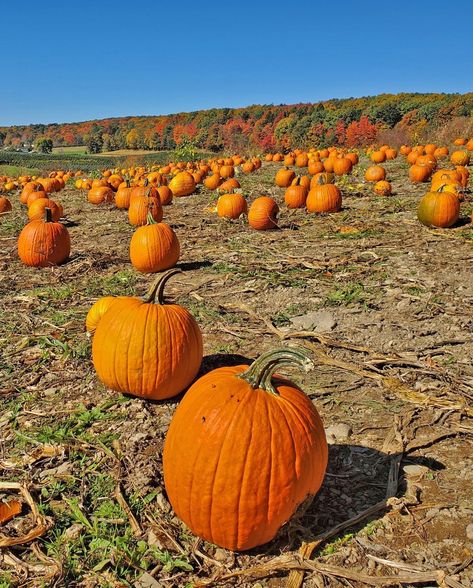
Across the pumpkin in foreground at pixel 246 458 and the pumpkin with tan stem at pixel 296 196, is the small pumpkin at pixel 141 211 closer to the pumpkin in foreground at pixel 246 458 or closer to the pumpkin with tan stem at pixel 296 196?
the pumpkin with tan stem at pixel 296 196

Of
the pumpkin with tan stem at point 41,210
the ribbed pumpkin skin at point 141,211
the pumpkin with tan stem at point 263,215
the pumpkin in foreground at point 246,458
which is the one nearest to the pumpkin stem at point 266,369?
the pumpkin in foreground at point 246,458

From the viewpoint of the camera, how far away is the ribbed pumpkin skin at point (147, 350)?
3.34m

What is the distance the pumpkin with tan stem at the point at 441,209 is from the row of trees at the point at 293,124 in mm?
18156

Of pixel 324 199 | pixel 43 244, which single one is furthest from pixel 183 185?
pixel 43 244

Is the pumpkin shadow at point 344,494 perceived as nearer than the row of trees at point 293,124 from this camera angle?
Yes

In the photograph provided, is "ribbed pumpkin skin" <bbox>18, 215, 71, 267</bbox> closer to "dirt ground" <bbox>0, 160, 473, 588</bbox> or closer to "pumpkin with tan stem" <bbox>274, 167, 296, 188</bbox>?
Answer: "dirt ground" <bbox>0, 160, 473, 588</bbox>

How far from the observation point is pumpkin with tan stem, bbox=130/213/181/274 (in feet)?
20.3

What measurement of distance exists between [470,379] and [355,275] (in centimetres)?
246

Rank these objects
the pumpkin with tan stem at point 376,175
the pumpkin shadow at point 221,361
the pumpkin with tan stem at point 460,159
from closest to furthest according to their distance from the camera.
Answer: the pumpkin shadow at point 221,361 → the pumpkin with tan stem at point 376,175 → the pumpkin with tan stem at point 460,159

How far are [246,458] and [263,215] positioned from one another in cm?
667

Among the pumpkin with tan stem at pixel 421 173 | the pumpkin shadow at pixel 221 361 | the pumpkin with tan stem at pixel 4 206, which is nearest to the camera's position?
the pumpkin shadow at pixel 221 361

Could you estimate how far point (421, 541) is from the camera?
222 centimetres

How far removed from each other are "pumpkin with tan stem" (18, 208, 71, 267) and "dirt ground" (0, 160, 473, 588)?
0.17m

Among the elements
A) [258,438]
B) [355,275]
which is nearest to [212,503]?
[258,438]
